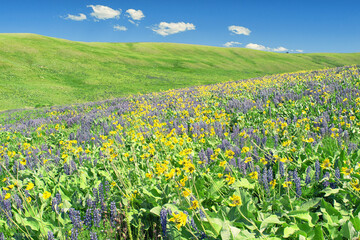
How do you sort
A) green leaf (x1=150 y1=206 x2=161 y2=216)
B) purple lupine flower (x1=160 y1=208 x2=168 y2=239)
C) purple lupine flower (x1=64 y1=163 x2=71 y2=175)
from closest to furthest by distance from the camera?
purple lupine flower (x1=160 y1=208 x2=168 y2=239) → green leaf (x1=150 y1=206 x2=161 y2=216) → purple lupine flower (x1=64 y1=163 x2=71 y2=175)

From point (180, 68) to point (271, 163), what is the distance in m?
68.5

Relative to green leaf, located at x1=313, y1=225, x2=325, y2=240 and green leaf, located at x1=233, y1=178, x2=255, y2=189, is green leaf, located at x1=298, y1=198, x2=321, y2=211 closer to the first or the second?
green leaf, located at x1=313, y1=225, x2=325, y2=240

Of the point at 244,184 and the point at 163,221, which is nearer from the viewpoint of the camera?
the point at 163,221

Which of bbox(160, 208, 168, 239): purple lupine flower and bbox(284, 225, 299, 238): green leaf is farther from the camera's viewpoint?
bbox(160, 208, 168, 239): purple lupine flower

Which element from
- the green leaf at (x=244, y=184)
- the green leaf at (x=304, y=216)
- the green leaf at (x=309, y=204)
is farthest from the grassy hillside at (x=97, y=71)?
the green leaf at (x=304, y=216)

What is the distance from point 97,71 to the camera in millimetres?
58844

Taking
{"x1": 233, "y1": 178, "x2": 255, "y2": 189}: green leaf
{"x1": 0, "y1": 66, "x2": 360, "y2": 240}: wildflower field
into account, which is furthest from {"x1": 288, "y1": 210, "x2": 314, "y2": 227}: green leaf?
{"x1": 233, "y1": 178, "x2": 255, "y2": 189}: green leaf

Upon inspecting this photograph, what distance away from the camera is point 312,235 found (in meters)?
2.25

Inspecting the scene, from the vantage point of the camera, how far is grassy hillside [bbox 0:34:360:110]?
129ft

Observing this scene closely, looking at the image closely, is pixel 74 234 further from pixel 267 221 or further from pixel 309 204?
pixel 309 204

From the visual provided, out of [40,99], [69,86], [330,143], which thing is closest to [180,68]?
[69,86]

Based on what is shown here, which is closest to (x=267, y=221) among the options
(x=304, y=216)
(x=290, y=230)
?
(x=290, y=230)

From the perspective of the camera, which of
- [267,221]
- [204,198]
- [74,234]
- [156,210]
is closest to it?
[267,221]

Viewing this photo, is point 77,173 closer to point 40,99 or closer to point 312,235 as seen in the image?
point 312,235
